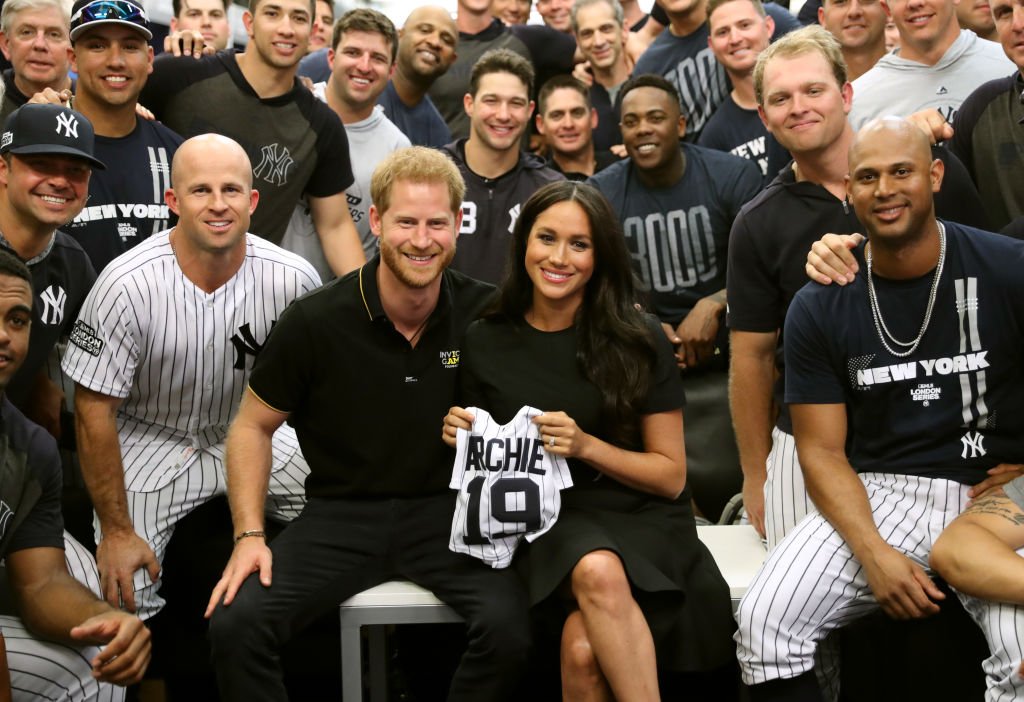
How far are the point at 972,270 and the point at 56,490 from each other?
2640 mm

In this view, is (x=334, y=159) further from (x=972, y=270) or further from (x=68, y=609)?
(x=972, y=270)

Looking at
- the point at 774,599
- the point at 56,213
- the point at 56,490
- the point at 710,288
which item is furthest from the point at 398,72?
the point at 774,599

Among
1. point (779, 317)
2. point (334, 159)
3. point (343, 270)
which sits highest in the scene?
point (334, 159)

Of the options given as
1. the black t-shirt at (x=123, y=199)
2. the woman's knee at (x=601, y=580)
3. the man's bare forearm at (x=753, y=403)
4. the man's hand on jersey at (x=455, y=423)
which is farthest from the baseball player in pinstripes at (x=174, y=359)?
the man's bare forearm at (x=753, y=403)

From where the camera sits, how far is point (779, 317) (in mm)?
4062

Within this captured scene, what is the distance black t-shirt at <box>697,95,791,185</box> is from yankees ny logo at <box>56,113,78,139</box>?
9.01 ft

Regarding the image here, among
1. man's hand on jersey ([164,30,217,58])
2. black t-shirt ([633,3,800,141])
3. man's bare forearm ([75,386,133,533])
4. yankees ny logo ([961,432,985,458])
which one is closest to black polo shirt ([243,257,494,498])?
man's bare forearm ([75,386,133,533])

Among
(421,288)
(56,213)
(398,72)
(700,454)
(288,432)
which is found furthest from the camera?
(398,72)

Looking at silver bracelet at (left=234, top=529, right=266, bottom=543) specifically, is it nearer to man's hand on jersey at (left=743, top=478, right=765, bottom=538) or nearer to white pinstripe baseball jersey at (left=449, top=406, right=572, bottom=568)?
white pinstripe baseball jersey at (left=449, top=406, right=572, bottom=568)

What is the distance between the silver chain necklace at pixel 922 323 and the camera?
335 centimetres

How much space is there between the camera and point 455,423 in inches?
131

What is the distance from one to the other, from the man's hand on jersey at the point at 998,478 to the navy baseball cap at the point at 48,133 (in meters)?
2.87

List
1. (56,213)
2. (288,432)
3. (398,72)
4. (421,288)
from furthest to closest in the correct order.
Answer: (398,72) → (288,432) → (56,213) → (421,288)

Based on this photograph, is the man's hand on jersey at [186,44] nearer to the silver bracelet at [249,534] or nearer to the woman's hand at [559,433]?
the silver bracelet at [249,534]
